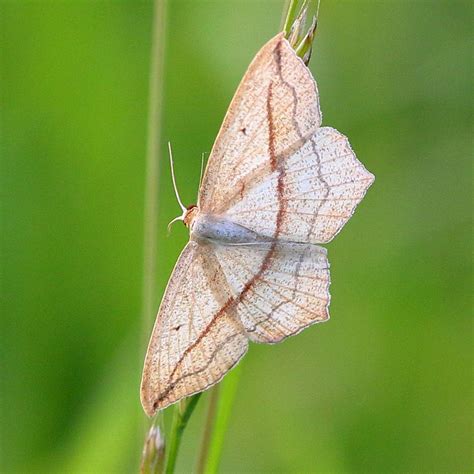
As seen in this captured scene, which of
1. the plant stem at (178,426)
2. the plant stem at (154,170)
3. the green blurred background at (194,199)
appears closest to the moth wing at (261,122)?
the plant stem at (154,170)

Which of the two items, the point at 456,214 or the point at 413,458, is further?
the point at 456,214

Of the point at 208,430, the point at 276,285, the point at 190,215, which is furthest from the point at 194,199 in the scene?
the point at 208,430

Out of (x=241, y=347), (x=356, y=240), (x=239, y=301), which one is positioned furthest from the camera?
(x=356, y=240)

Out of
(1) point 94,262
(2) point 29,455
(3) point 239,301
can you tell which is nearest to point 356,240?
(1) point 94,262

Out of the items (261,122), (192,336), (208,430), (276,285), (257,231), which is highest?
(261,122)

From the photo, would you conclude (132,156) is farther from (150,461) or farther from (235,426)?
(150,461)

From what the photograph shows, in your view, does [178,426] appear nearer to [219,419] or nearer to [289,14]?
[219,419]

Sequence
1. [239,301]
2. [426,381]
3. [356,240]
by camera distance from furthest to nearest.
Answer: [356,240], [426,381], [239,301]

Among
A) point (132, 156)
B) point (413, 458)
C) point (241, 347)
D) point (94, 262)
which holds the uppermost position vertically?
point (132, 156)

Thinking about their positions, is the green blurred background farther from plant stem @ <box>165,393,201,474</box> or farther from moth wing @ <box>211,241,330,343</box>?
plant stem @ <box>165,393,201,474</box>
